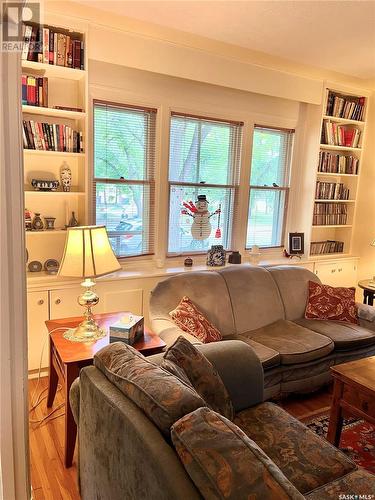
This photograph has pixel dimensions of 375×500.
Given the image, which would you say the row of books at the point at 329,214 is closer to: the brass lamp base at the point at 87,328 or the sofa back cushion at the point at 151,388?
the brass lamp base at the point at 87,328

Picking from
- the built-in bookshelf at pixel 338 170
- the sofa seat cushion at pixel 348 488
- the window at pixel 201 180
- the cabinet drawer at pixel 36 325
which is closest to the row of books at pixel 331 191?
the built-in bookshelf at pixel 338 170

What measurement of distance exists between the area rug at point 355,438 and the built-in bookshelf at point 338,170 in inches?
93.5

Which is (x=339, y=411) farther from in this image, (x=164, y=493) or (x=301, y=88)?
(x=301, y=88)

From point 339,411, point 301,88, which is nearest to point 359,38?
point 301,88

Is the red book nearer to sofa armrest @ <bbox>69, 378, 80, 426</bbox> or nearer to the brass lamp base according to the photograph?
the brass lamp base

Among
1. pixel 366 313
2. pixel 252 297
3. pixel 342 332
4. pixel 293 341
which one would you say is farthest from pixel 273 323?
pixel 366 313

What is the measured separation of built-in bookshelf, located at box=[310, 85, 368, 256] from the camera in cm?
432

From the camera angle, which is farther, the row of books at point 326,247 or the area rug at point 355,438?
the row of books at point 326,247

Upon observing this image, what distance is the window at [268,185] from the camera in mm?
4238

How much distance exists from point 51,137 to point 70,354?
1.71m

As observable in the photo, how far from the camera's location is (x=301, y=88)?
4000 millimetres

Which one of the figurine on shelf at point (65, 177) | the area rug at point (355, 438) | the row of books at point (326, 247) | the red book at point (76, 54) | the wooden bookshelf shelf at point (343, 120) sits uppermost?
the red book at point (76, 54)

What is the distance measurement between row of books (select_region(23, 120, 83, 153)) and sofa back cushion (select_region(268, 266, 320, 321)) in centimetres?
197

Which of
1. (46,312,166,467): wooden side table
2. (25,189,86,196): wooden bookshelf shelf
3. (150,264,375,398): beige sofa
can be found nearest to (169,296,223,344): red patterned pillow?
(150,264,375,398): beige sofa
